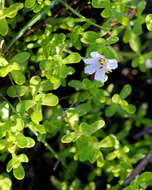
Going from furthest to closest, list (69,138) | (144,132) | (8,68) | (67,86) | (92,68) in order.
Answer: (144,132), (67,86), (92,68), (69,138), (8,68)

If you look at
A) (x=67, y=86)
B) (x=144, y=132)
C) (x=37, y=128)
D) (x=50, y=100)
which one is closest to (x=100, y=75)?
(x=50, y=100)

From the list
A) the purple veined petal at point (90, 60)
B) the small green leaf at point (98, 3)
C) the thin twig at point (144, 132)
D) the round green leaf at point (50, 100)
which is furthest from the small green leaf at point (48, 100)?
the thin twig at point (144, 132)

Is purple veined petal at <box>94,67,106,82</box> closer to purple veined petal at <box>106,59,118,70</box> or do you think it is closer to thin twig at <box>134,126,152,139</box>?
purple veined petal at <box>106,59,118,70</box>

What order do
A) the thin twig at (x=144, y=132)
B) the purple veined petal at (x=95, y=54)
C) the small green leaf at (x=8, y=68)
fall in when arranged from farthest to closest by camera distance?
the thin twig at (x=144, y=132) → the purple veined petal at (x=95, y=54) → the small green leaf at (x=8, y=68)


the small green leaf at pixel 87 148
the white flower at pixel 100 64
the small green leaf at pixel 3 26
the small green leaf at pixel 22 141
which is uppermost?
the small green leaf at pixel 3 26

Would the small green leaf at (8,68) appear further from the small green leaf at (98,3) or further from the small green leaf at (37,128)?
the small green leaf at (98,3)

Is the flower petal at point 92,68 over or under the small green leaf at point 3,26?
under

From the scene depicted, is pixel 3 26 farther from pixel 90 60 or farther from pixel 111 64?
pixel 111 64

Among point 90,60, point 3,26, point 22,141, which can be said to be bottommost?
point 22,141

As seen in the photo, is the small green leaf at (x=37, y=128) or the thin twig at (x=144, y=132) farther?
the thin twig at (x=144, y=132)
